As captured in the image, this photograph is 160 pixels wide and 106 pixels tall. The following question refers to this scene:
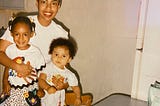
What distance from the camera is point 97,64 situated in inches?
38.7

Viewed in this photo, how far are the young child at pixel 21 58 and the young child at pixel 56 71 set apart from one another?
4 centimetres

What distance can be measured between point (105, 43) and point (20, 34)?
381 millimetres

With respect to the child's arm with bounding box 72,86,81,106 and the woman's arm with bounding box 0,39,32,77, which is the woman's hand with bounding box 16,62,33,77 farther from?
the child's arm with bounding box 72,86,81,106

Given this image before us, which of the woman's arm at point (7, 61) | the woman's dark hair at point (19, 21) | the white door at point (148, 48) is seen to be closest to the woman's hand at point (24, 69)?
the woman's arm at point (7, 61)

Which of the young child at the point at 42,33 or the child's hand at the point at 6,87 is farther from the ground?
the young child at the point at 42,33

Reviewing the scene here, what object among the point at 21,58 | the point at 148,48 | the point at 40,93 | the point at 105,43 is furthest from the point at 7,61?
the point at 148,48

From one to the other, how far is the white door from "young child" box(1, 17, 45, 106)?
414mm

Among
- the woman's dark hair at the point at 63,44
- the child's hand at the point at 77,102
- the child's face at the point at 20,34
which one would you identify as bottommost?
the child's hand at the point at 77,102

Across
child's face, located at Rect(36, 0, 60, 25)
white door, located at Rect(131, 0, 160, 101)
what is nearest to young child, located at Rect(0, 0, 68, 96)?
child's face, located at Rect(36, 0, 60, 25)

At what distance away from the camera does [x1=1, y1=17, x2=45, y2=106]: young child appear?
29.0 inches

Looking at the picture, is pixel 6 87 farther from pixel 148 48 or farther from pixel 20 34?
pixel 148 48

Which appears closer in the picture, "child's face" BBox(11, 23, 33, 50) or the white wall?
"child's face" BBox(11, 23, 33, 50)

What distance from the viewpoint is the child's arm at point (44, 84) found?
31.1 inches

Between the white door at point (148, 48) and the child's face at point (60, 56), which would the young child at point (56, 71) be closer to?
the child's face at point (60, 56)
